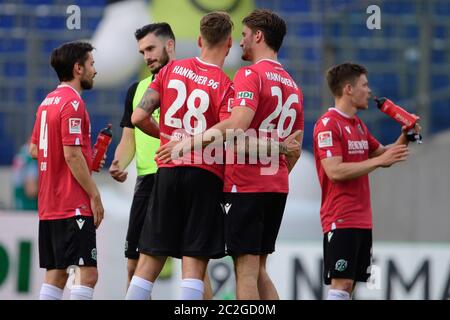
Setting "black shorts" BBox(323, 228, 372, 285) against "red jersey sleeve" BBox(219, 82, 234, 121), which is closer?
"red jersey sleeve" BBox(219, 82, 234, 121)

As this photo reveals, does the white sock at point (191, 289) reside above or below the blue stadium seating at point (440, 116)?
below

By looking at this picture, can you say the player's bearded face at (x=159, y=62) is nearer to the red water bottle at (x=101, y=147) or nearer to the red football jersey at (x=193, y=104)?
the red water bottle at (x=101, y=147)

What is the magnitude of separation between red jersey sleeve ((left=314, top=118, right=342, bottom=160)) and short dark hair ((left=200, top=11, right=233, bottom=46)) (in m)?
1.08

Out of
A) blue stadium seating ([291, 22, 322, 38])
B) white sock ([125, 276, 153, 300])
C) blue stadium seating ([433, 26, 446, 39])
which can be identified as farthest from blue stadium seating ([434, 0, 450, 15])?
white sock ([125, 276, 153, 300])

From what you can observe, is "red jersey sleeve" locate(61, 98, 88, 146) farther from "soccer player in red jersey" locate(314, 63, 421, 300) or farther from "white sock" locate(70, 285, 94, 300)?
"soccer player in red jersey" locate(314, 63, 421, 300)

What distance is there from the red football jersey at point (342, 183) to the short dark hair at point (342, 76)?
17cm

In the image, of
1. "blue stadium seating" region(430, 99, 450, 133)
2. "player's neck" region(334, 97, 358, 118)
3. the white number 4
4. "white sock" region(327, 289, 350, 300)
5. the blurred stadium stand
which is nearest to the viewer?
the white number 4

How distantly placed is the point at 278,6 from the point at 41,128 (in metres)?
6.38

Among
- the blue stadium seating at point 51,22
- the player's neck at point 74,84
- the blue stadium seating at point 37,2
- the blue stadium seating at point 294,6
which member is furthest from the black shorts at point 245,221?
the blue stadium seating at point 37,2

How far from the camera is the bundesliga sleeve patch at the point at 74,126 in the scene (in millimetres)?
6586

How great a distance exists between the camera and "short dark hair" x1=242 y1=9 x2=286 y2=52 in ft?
21.2

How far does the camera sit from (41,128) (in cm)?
676
